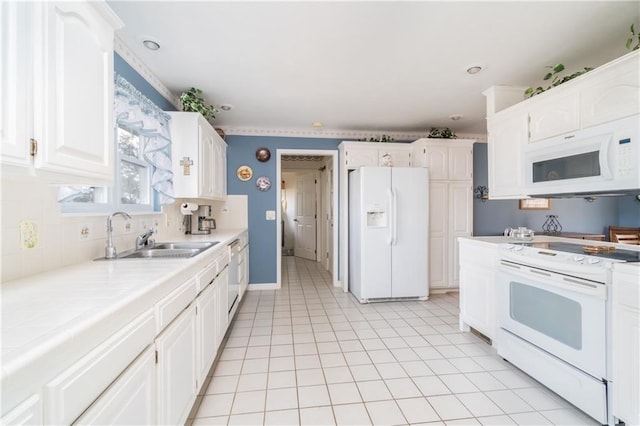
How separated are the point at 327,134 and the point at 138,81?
2.56 metres

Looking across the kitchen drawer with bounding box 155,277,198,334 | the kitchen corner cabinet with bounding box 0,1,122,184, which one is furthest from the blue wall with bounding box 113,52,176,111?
the kitchen drawer with bounding box 155,277,198,334

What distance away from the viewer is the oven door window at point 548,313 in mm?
1629

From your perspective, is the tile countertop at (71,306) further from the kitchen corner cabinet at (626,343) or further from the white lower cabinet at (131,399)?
the kitchen corner cabinet at (626,343)

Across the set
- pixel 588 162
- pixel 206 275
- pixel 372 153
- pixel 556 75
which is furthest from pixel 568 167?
pixel 206 275

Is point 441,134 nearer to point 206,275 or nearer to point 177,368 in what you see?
point 206,275

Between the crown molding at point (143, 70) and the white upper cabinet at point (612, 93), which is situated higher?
the crown molding at point (143, 70)

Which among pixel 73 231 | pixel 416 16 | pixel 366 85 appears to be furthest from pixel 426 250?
pixel 73 231

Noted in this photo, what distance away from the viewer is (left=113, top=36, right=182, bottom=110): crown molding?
1932 millimetres

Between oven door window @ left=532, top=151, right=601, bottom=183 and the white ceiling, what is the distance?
0.84 meters

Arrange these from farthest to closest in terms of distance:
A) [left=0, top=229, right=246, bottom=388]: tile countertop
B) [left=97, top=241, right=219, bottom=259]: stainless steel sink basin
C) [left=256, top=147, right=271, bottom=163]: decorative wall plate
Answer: [left=256, top=147, right=271, bottom=163]: decorative wall plate → [left=97, top=241, right=219, bottom=259]: stainless steel sink basin → [left=0, top=229, right=246, bottom=388]: tile countertop

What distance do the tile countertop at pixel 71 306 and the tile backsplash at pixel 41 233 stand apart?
0.07 metres

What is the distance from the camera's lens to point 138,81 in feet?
7.27

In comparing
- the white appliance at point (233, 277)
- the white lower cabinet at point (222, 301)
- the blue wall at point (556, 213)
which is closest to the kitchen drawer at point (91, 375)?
the white lower cabinet at point (222, 301)

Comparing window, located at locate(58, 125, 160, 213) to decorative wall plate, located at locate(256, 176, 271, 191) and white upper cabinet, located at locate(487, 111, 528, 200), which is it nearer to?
decorative wall plate, located at locate(256, 176, 271, 191)
